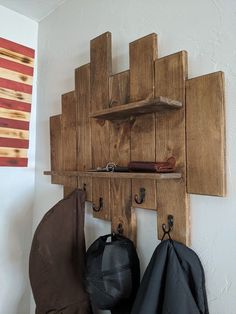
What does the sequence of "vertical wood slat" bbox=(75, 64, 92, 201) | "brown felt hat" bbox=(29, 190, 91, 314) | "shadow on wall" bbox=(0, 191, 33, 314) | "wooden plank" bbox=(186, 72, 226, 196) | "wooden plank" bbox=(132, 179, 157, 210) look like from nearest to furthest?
"wooden plank" bbox=(186, 72, 226, 196) < "wooden plank" bbox=(132, 179, 157, 210) < "brown felt hat" bbox=(29, 190, 91, 314) < "vertical wood slat" bbox=(75, 64, 92, 201) < "shadow on wall" bbox=(0, 191, 33, 314)

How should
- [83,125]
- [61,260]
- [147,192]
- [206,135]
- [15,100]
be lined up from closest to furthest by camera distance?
1. [206,135]
2. [147,192]
3. [61,260]
4. [83,125]
5. [15,100]

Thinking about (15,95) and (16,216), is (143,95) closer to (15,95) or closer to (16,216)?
(15,95)

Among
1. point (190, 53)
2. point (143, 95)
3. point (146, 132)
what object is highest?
point (190, 53)

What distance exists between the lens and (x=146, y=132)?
875 mm

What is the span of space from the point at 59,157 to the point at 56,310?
24.4 inches

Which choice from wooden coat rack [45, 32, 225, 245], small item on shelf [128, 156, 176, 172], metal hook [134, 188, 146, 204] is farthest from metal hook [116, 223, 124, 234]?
small item on shelf [128, 156, 176, 172]

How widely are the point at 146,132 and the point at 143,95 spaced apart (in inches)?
4.8

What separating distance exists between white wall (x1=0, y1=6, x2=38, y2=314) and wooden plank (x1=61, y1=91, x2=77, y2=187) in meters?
0.34

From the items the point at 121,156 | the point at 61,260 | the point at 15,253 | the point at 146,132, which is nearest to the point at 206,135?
the point at 146,132

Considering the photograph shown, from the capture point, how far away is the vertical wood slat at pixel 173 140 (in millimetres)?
774

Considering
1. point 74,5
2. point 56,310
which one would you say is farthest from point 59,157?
point 74,5

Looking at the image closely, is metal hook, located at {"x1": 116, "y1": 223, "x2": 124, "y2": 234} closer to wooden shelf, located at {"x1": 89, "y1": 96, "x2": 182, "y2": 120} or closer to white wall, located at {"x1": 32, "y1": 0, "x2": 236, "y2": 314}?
white wall, located at {"x1": 32, "y1": 0, "x2": 236, "y2": 314}

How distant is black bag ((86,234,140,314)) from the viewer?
802 millimetres

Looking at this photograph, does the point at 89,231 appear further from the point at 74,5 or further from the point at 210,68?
the point at 74,5
